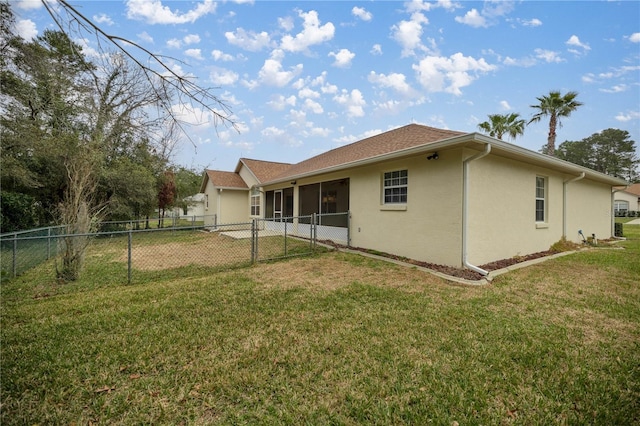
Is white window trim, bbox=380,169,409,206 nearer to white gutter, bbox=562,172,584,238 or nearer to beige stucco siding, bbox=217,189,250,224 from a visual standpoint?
white gutter, bbox=562,172,584,238

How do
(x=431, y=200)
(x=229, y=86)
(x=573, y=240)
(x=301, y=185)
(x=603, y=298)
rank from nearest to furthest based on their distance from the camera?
(x=229, y=86)
(x=603, y=298)
(x=431, y=200)
(x=573, y=240)
(x=301, y=185)

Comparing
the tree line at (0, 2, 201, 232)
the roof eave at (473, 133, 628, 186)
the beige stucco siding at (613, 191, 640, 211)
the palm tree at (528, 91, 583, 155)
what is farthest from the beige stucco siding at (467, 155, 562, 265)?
the beige stucco siding at (613, 191, 640, 211)

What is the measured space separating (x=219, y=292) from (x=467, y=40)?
34.7ft

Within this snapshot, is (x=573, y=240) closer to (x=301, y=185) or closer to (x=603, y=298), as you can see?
(x=603, y=298)

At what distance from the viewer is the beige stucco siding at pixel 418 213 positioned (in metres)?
6.53

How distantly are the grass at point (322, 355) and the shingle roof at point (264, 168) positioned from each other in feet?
42.3

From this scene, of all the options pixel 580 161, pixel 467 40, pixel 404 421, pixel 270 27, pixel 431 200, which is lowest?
pixel 404 421

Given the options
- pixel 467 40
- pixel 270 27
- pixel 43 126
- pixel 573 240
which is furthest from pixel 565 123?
pixel 43 126

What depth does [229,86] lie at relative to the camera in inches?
125

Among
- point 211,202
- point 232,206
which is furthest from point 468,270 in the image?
point 211,202

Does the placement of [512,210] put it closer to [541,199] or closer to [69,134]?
[541,199]

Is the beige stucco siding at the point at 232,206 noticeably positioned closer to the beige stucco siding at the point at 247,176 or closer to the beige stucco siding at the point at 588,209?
the beige stucco siding at the point at 247,176

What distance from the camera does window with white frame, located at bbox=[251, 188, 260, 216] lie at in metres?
18.0

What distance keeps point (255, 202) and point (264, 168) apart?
2474 millimetres
